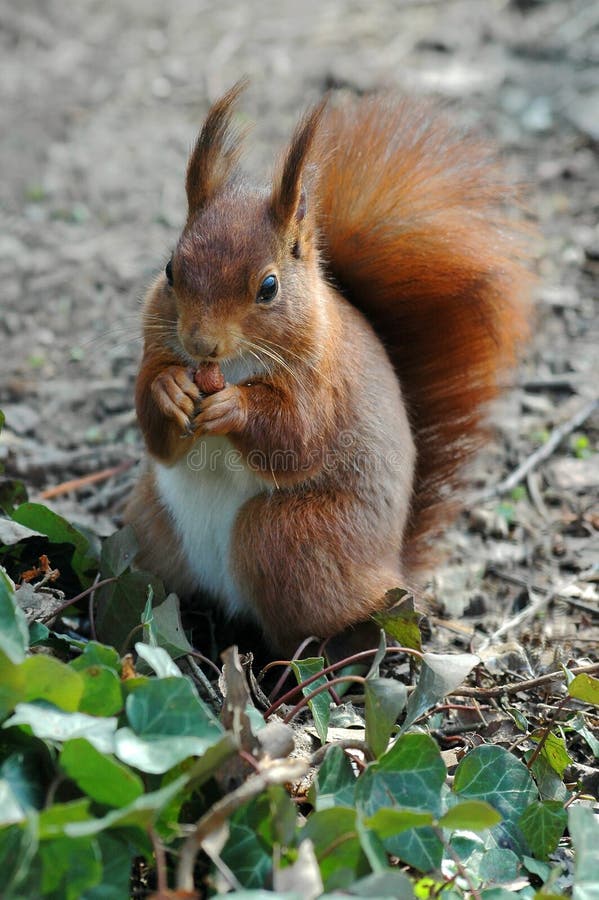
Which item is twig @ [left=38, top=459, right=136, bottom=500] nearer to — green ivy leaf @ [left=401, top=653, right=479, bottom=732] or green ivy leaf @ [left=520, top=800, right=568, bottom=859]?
green ivy leaf @ [left=401, top=653, right=479, bottom=732]

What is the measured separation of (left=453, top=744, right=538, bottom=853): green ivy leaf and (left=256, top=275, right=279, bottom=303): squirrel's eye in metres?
1.04

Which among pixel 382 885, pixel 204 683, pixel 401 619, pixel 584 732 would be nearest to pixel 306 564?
pixel 401 619

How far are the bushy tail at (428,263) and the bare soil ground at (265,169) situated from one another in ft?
0.72

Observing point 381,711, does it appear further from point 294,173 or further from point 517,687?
point 294,173

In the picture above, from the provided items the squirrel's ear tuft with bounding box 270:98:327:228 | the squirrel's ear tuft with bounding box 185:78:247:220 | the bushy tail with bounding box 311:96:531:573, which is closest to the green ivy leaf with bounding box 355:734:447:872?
the bushy tail with bounding box 311:96:531:573

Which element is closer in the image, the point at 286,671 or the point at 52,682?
the point at 52,682

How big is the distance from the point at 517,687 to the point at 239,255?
1138 millimetres

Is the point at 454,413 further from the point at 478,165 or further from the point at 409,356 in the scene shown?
the point at 478,165

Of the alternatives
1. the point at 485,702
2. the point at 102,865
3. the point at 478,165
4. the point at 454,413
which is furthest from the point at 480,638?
the point at 102,865

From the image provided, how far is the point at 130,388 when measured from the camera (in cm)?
377

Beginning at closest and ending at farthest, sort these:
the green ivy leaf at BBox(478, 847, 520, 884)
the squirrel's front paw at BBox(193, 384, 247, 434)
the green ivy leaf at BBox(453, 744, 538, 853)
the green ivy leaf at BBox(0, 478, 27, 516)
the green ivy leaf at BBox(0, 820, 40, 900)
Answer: the green ivy leaf at BBox(0, 820, 40, 900) < the green ivy leaf at BBox(478, 847, 520, 884) < the green ivy leaf at BBox(453, 744, 538, 853) < the squirrel's front paw at BBox(193, 384, 247, 434) < the green ivy leaf at BBox(0, 478, 27, 516)

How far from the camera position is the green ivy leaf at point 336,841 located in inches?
66.3

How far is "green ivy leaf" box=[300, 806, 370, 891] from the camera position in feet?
5.53

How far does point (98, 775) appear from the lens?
5.23 ft
